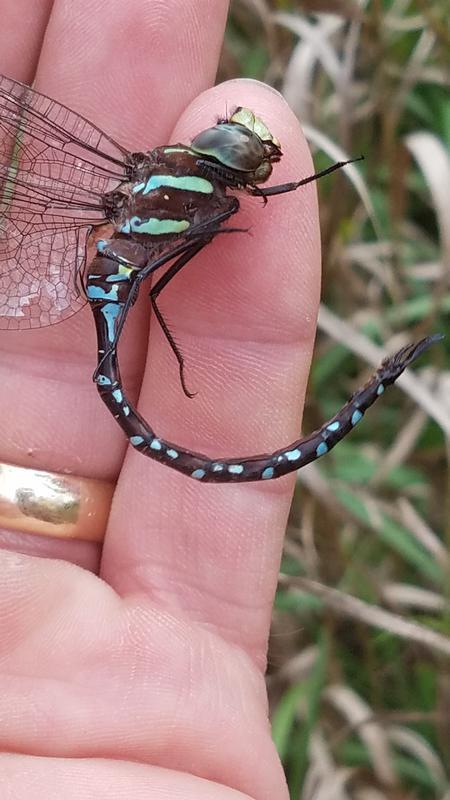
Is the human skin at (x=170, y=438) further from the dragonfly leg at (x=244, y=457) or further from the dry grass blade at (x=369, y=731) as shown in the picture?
the dry grass blade at (x=369, y=731)

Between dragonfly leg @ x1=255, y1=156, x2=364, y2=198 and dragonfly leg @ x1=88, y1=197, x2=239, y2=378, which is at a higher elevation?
dragonfly leg @ x1=255, y1=156, x2=364, y2=198

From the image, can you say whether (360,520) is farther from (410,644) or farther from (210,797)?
(210,797)

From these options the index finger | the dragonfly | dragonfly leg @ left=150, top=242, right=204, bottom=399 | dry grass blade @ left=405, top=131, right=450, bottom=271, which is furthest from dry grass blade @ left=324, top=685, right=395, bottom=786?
dry grass blade @ left=405, top=131, right=450, bottom=271

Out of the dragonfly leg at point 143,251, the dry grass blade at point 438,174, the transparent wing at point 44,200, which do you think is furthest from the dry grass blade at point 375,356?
the transparent wing at point 44,200

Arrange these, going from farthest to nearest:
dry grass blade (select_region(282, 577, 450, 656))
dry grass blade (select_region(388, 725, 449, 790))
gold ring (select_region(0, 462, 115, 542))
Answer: dry grass blade (select_region(388, 725, 449, 790)), dry grass blade (select_region(282, 577, 450, 656)), gold ring (select_region(0, 462, 115, 542))

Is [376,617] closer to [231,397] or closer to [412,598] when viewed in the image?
[412,598]

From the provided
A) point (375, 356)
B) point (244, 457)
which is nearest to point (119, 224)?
point (244, 457)

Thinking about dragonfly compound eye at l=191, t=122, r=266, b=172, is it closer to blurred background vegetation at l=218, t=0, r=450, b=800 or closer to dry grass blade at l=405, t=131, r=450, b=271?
blurred background vegetation at l=218, t=0, r=450, b=800
